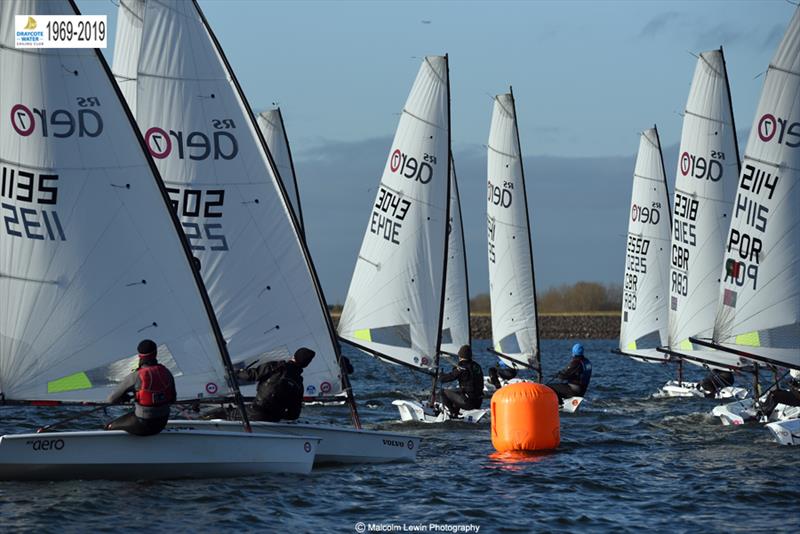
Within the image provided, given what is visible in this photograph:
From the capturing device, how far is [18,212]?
43.8 ft

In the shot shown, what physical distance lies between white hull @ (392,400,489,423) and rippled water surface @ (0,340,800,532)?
4.46ft

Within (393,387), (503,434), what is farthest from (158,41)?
(393,387)

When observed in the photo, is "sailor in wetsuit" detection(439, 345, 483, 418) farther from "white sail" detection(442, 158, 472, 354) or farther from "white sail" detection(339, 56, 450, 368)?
"white sail" detection(442, 158, 472, 354)

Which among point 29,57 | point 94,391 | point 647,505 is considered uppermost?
point 29,57

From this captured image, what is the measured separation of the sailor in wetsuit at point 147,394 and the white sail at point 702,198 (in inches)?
654

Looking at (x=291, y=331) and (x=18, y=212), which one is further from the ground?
(x=18, y=212)

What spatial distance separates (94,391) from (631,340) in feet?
73.9

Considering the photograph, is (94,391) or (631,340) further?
(631,340)

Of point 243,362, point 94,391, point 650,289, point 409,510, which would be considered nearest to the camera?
point 409,510

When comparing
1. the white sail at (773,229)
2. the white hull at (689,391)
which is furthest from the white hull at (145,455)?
the white hull at (689,391)

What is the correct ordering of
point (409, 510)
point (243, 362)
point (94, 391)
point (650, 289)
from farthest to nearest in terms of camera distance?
1. point (650, 289)
2. point (243, 362)
3. point (94, 391)
4. point (409, 510)

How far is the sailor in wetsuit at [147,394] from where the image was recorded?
41.5ft

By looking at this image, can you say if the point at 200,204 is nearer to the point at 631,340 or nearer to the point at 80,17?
the point at 80,17

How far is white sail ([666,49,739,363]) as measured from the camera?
27547mm
